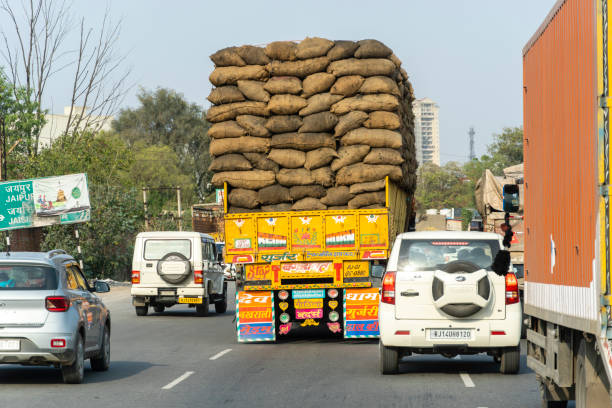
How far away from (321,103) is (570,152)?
11.1 metres

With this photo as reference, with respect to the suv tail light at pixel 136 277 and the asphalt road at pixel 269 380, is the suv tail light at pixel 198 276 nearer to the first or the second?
the suv tail light at pixel 136 277

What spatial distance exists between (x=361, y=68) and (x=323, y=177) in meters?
2.14

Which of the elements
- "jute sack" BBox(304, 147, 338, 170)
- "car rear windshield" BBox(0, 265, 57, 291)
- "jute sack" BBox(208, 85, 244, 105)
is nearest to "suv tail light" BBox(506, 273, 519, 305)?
"car rear windshield" BBox(0, 265, 57, 291)

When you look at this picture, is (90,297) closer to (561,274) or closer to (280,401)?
(280,401)

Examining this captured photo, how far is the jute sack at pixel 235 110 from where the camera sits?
18.9m

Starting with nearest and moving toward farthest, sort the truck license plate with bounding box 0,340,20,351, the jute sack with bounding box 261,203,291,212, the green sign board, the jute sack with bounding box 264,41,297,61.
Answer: the truck license plate with bounding box 0,340,20,351 → the jute sack with bounding box 261,203,291,212 → the jute sack with bounding box 264,41,297,61 → the green sign board

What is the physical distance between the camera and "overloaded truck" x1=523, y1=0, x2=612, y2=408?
21.8 ft

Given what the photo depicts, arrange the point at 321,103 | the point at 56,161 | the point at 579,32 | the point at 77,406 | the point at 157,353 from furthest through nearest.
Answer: the point at 56,161, the point at 321,103, the point at 157,353, the point at 77,406, the point at 579,32

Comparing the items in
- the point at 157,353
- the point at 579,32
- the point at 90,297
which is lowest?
the point at 157,353

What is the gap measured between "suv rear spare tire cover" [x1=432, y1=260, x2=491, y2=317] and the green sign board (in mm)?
29331

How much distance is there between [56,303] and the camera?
12258 millimetres

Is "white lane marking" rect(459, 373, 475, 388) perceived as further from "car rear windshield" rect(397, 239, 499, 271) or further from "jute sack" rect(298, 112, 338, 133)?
"jute sack" rect(298, 112, 338, 133)

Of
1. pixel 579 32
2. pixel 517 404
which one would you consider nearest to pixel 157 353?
pixel 517 404

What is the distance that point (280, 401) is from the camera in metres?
11.2
